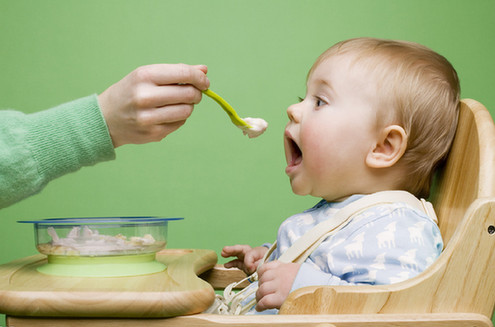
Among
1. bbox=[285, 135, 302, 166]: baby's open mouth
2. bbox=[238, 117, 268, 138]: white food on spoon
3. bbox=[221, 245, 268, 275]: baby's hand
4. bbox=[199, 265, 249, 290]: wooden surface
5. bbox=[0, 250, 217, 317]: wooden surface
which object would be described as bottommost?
bbox=[199, 265, 249, 290]: wooden surface

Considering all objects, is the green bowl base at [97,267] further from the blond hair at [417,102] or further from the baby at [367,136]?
the blond hair at [417,102]

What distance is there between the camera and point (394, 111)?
843mm

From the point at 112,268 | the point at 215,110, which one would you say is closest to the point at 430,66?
the point at 112,268

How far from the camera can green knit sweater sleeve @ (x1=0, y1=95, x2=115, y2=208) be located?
2.65ft

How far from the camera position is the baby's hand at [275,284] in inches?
28.9

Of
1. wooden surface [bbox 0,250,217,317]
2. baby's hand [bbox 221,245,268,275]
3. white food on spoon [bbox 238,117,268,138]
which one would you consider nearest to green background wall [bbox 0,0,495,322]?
baby's hand [bbox 221,245,268,275]

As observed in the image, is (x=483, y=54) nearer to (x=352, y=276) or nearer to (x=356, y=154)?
(x=356, y=154)

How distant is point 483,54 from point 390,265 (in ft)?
3.83

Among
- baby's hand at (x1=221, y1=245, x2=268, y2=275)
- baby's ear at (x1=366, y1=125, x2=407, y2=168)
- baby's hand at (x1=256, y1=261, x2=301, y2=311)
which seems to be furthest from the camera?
baby's hand at (x1=221, y1=245, x2=268, y2=275)

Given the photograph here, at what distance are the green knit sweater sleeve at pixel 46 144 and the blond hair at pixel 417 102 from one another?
405 mm

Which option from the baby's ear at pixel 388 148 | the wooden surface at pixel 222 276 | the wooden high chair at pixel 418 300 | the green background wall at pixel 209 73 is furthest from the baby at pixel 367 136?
the green background wall at pixel 209 73

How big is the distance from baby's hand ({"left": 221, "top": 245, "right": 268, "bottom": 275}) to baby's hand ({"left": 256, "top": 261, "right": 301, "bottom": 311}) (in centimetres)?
28

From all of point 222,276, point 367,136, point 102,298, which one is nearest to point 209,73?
point 222,276

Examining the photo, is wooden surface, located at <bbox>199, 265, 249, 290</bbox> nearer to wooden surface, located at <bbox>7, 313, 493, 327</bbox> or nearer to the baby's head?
the baby's head
